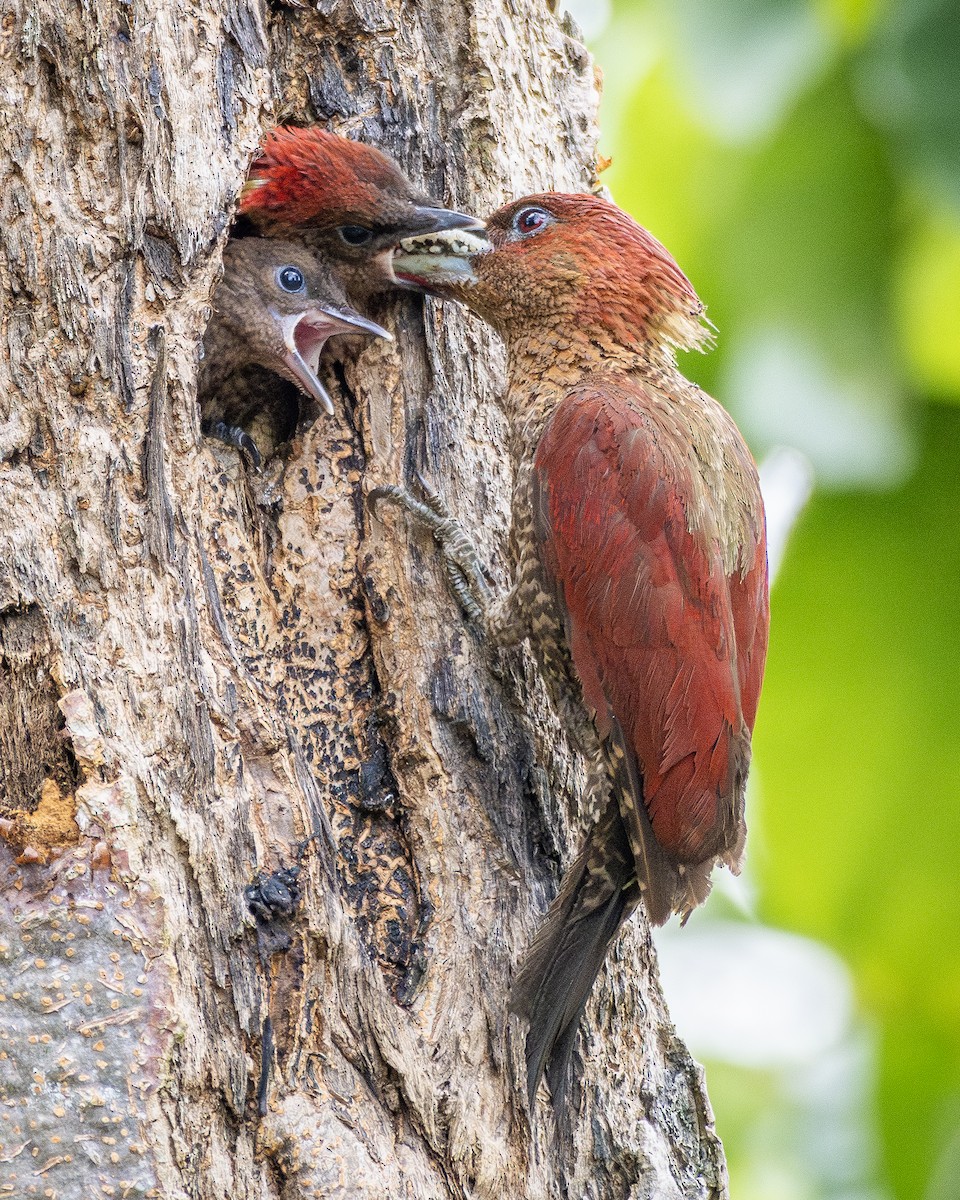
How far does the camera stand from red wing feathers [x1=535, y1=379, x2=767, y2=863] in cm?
289

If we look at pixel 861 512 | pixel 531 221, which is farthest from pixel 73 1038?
pixel 861 512

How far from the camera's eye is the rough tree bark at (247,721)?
2268 mm

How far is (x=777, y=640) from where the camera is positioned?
421 cm

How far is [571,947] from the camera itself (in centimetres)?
277

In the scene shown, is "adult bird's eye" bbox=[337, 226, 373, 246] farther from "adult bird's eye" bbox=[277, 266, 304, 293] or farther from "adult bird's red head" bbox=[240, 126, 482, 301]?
"adult bird's eye" bbox=[277, 266, 304, 293]

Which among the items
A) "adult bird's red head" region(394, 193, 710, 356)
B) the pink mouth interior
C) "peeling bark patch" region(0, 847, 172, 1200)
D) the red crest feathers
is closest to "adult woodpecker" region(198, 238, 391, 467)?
the pink mouth interior

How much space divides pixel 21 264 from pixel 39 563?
23.5 inches

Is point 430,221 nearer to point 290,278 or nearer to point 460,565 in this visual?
Answer: point 290,278

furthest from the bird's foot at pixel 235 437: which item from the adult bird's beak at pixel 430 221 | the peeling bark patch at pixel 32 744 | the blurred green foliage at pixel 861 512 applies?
the blurred green foliage at pixel 861 512

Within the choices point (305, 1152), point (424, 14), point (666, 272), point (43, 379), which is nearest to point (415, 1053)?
point (305, 1152)

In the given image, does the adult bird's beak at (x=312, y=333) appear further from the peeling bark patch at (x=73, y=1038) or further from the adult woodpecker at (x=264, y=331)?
the peeling bark patch at (x=73, y=1038)

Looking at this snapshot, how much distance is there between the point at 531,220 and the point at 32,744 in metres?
1.82

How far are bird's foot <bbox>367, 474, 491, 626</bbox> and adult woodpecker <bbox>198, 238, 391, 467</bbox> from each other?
0.39m

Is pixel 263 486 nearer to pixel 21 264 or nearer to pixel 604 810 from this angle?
pixel 21 264
